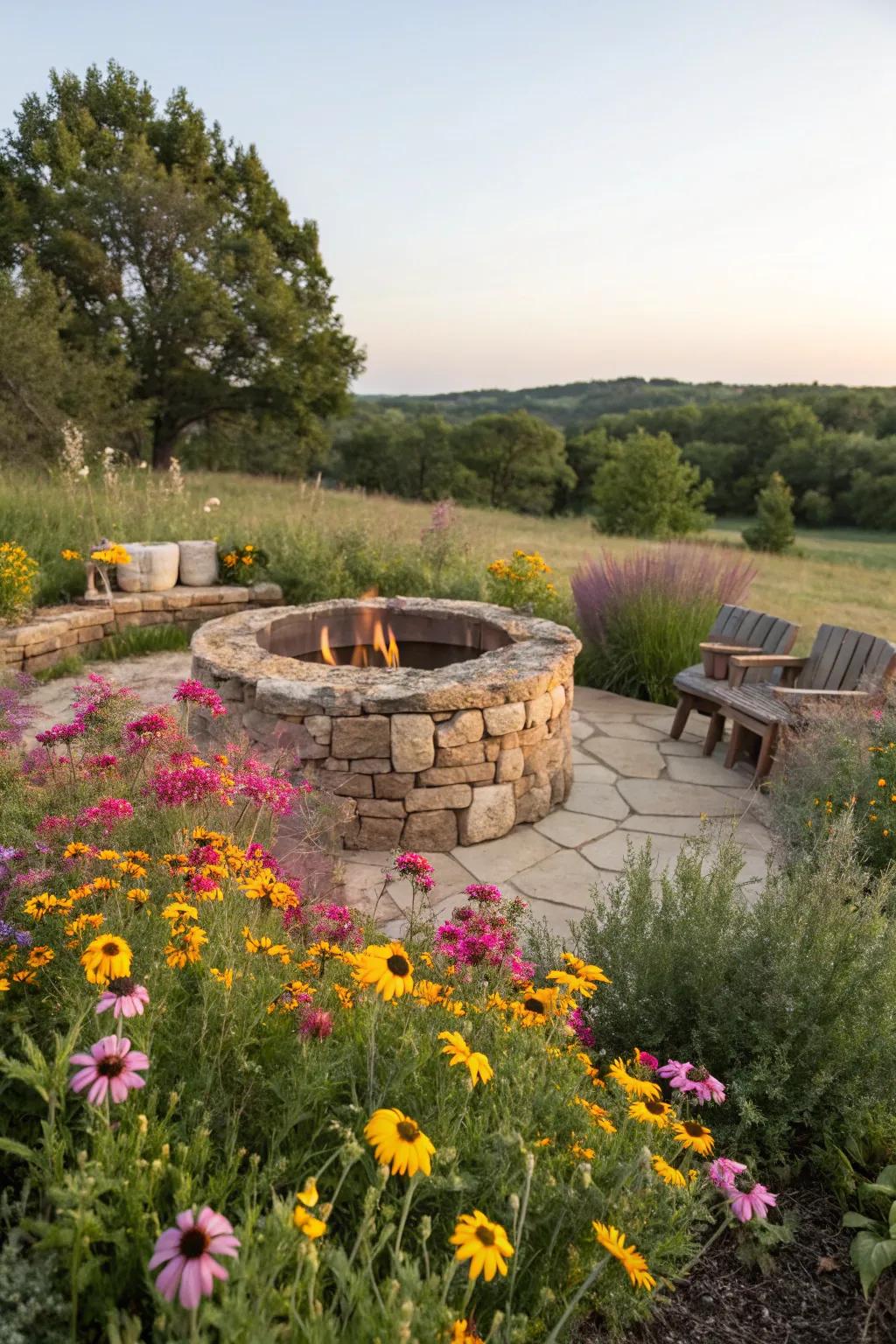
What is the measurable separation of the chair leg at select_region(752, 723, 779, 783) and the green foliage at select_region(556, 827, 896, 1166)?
207 centimetres

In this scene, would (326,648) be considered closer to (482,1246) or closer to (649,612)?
(649,612)

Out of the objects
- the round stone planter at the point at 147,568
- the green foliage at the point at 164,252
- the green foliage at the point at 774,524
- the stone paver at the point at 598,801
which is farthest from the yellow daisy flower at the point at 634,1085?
the green foliage at the point at 774,524

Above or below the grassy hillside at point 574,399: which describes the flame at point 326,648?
below

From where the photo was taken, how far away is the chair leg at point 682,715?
→ 16.8 feet

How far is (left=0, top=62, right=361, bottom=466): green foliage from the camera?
16578 mm

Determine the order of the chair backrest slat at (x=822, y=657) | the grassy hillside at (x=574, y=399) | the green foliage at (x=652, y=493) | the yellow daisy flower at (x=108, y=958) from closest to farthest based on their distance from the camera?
the yellow daisy flower at (x=108, y=958) → the chair backrest slat at (x=822, y=657) → the green foliage at (x=652, y=493) → the grassy hillside at (x=574, y=399)

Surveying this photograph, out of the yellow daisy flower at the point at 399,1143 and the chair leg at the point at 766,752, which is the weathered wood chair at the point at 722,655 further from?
the yellow daisy flower at the point at 399,1143

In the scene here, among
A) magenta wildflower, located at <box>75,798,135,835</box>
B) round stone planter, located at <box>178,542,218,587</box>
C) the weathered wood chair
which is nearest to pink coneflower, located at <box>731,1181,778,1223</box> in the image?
magenta wildflower, located at <box>75,798,135,835</box>

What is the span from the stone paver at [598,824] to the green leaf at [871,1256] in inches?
48.3

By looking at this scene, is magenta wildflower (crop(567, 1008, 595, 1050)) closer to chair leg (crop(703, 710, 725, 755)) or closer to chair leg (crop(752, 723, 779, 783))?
chair leg (crop(752, 723, 779, 783))

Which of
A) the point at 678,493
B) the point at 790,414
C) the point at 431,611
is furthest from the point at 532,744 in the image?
the point at 790,414

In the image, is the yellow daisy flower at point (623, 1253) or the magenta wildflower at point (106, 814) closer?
the yellow daisy flower at point (623, 1253)

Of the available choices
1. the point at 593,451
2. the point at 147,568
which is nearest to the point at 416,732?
the point at 147,568

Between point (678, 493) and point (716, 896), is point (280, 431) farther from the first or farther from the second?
point (716, 896)
